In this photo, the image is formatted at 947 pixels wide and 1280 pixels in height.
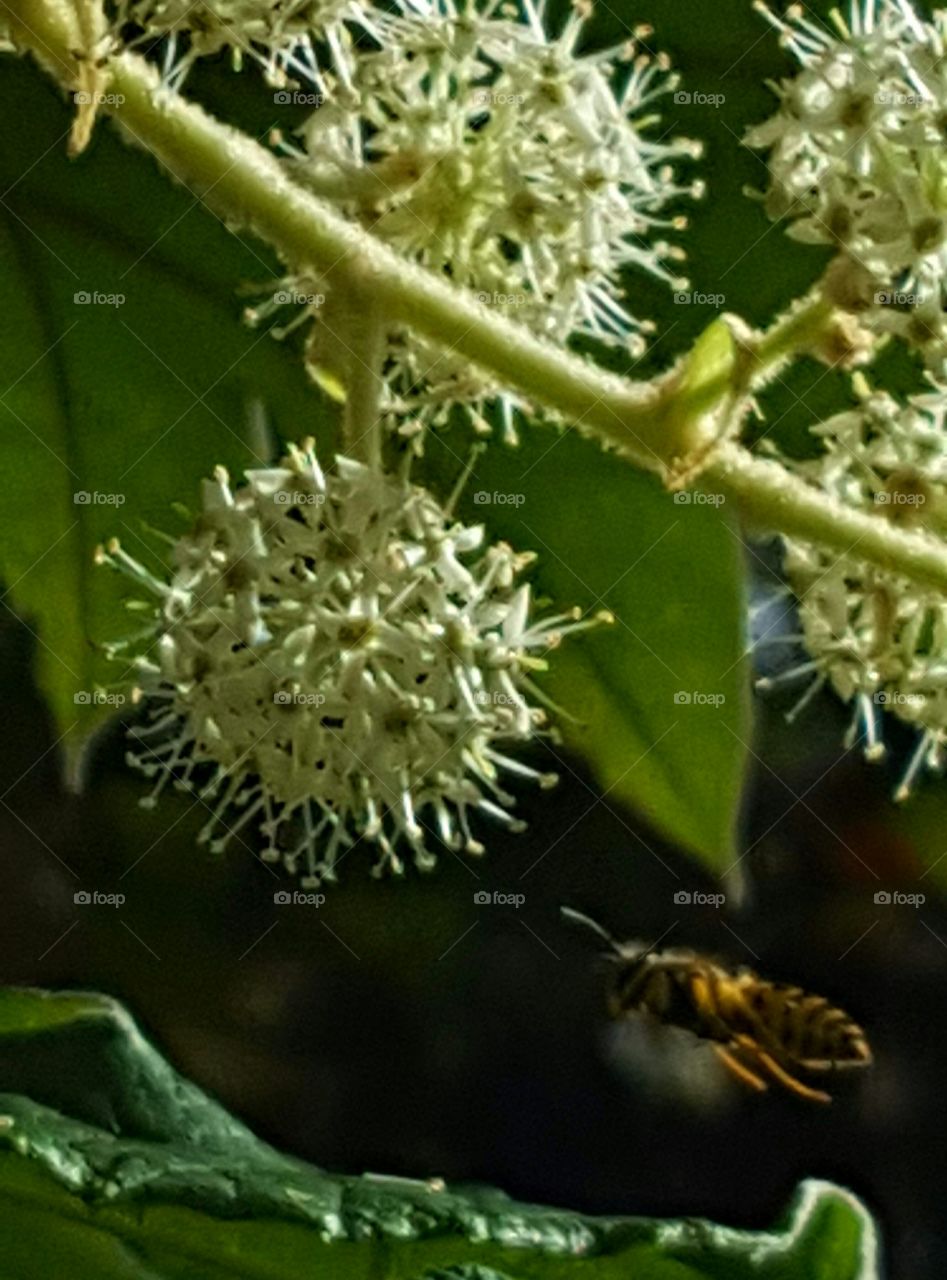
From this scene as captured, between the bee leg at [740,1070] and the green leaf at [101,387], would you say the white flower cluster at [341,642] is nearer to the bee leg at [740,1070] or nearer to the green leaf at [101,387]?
the green leaf at [101,387]

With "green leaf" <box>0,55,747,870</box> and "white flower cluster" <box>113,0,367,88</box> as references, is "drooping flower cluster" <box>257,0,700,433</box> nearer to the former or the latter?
"white flower cluster" <box>113,0,367,88</box>

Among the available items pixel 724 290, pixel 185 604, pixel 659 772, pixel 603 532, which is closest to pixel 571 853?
pixel 659 772

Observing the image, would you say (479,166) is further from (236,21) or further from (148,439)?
→ (148,439)

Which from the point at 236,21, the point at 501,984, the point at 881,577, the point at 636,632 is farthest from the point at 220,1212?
the point at 236,21

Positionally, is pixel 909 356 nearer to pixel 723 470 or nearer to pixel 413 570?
pixel 723 470

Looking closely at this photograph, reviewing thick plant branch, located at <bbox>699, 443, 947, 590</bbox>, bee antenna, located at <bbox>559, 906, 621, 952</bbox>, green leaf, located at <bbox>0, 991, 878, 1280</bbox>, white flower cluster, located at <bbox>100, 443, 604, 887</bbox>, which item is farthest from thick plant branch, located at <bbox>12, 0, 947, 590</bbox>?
green leaf, located at <bbox>0, 991, 878, 1280</bbox>

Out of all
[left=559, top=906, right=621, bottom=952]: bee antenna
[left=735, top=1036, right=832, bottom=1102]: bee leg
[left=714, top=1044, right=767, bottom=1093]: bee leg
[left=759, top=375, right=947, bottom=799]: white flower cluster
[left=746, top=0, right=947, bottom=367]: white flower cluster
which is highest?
[left=746, top=0, right=947, bottom=367]: white flower cluster

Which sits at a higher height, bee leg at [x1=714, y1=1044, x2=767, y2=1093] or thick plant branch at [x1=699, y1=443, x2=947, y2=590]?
thick plant branch at [x1=699, y1=443, x2=947, y2=590]
